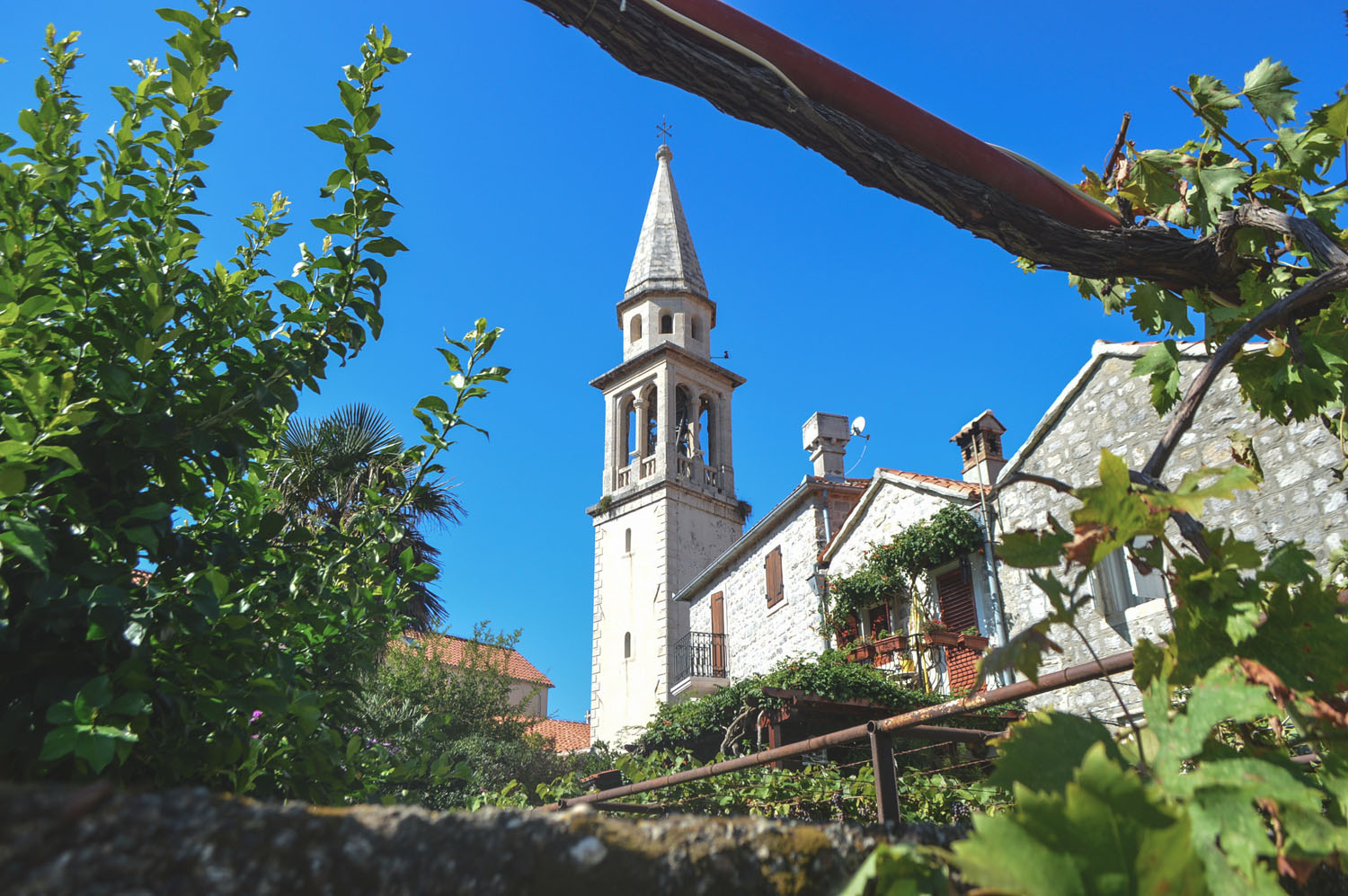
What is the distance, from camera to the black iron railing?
21766 mm

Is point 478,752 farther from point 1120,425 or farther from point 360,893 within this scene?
point 360,893

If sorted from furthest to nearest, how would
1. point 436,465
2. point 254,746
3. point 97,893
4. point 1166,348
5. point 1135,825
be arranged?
point 436,465
point 1166,348
point 254,746
point 1135,825
point 97,893

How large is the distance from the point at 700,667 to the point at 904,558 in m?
9.74

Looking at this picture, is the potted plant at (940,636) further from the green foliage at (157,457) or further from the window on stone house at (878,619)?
the green foliage at (157,457)

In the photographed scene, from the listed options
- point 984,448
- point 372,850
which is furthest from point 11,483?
point 984,448

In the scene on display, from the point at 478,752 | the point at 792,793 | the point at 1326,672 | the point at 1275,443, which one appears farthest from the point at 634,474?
the point at 1326,672

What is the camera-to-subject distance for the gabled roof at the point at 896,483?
13281mm

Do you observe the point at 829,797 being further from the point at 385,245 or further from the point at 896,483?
the point at 896,483

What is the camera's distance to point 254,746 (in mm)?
1879

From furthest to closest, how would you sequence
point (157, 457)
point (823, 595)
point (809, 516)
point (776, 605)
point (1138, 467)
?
point (776, 605)
point (809, 516)
point (823, 595)
point (1138, 467)
point (157, 457)

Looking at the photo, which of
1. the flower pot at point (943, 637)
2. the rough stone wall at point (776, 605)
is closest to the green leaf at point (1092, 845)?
the flower pot at point (943, 637)

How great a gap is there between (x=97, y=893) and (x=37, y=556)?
0.97 metres

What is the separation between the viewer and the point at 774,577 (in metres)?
19.1

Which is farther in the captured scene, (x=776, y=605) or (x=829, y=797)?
(x=776, y=605)
